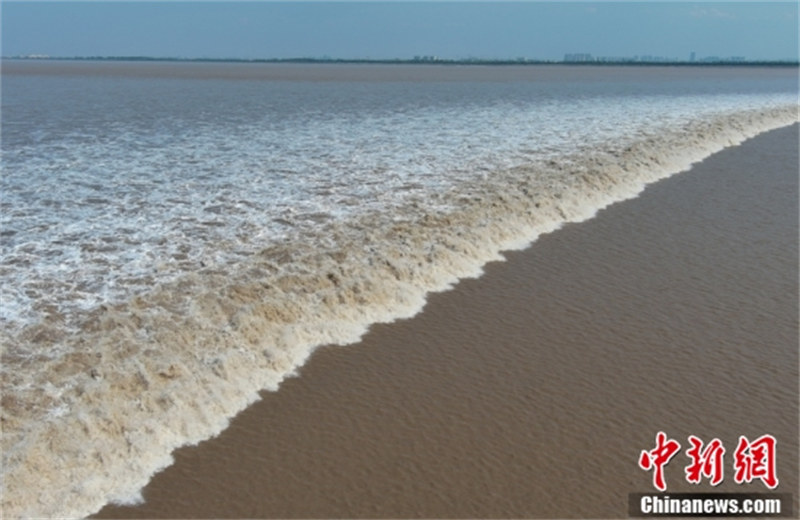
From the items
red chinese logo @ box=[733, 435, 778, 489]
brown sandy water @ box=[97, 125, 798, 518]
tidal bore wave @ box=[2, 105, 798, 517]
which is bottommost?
red chinese logo @ box=[733, 435, 778, 489]

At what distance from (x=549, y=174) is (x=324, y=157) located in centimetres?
549

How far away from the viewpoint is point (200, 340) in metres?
7.55

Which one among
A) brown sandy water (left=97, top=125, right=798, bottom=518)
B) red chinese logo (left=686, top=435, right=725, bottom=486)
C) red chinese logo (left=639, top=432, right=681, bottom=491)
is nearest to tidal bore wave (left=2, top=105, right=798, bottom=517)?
brown sandy water (left=97, top=125, right=798, bottom=518)

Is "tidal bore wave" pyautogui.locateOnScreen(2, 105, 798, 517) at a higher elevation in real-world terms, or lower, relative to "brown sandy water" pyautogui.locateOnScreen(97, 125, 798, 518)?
higher

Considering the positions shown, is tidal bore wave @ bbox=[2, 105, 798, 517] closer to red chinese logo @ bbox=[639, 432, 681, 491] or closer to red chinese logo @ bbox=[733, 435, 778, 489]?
red chinese logo @ bbox=[639, 432, 681, 491]

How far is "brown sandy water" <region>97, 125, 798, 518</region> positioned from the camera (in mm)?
5691

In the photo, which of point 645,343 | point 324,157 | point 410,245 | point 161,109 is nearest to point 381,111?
point 161,109

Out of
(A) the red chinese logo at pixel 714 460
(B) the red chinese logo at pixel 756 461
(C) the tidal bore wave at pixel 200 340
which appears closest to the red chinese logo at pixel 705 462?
(A) the red chinese logo at pixel 714 460

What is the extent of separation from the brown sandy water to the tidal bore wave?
299mm

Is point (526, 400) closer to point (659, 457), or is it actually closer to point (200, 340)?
point (659, 457)

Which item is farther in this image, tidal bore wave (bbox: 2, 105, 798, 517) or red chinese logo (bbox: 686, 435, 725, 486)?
red chinese logo (bbox: 686, 435, 725, 486)

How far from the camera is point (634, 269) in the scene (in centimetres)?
1084

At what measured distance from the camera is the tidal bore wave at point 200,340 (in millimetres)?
5715

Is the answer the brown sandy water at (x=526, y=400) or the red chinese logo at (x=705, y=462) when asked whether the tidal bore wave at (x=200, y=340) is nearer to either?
the brown sandy water at (x=526, y=400)
